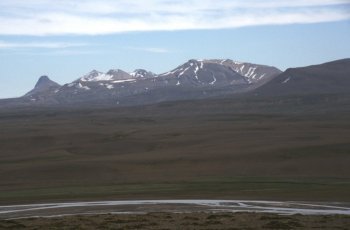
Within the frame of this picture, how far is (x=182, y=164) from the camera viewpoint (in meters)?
62.9

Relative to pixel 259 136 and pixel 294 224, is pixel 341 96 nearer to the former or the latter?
pixel 259 136

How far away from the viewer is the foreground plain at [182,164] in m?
46.4

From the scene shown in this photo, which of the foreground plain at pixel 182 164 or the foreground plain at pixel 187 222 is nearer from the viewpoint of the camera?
the foreground plain at pixel 187 222

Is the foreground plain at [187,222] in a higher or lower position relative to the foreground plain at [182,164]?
lower

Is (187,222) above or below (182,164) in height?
below

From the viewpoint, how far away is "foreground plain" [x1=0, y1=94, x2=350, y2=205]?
46438 mm

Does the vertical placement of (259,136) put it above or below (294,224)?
above

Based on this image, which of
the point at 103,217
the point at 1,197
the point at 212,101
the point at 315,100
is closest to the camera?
the point at 103,217

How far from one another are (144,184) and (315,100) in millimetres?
131551

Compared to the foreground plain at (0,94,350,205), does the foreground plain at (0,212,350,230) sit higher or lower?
lower

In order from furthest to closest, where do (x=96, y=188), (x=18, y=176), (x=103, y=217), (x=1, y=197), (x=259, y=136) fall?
(x=259, y=136), (x=18, y=176), (x=96, y=188), (x=1, y=197), (x=103, y=217)

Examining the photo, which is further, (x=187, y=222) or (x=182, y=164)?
(x=182, y=164)

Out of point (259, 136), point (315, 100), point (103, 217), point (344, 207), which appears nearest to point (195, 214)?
point (103, 217)

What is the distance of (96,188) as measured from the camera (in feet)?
165
